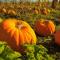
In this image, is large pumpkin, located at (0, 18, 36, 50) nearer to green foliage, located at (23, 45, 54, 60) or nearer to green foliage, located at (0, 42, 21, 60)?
green foliage, located at (23, 45, 54, 60)

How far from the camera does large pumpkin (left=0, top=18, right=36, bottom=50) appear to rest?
5289 mm

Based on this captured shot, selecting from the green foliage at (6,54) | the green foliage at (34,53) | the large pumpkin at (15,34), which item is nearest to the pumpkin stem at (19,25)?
the large pumpkin at (15,34)

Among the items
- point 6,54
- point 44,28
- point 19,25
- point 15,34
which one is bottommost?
point 44,28

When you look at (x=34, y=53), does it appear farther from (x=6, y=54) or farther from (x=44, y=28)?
(x=44, y=28)

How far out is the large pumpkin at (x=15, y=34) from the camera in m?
5.29

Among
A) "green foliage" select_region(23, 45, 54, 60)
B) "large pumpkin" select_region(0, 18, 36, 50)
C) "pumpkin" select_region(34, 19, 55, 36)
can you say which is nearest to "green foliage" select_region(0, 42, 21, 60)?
"green foliage" select_region(23, 45, 54, 60)

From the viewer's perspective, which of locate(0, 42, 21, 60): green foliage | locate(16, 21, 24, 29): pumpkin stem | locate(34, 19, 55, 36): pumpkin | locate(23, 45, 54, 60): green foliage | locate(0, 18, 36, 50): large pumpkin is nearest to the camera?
locate(0, 42, 21, 60): green foliage

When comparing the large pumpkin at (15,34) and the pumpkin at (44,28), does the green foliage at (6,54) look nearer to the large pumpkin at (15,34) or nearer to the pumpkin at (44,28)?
the large pumpkin at (15,34)

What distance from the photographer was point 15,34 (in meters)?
5.38

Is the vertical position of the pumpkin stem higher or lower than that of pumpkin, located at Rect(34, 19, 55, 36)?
higher

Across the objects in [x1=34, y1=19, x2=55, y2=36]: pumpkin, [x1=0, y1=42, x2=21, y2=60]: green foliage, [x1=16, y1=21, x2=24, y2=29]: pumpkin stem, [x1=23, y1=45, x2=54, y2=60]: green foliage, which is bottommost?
[x1=34, y1=19, x2=55, y2=36]: pumpkin

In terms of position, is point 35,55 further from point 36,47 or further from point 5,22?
point 5,22

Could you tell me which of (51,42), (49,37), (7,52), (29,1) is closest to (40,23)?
(49,37)

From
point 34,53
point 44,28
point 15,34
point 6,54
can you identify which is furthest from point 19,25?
point 44,28
